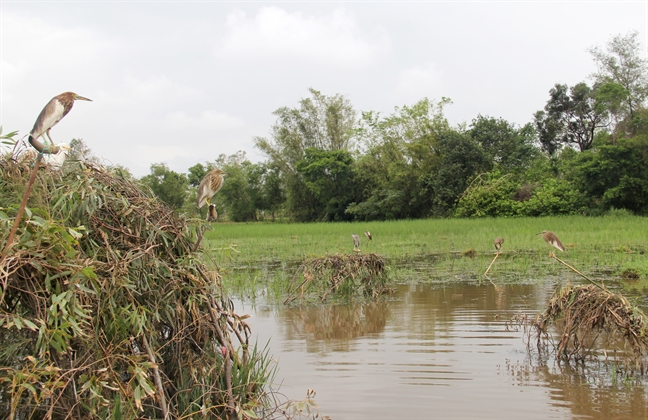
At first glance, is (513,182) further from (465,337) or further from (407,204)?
(465,337)

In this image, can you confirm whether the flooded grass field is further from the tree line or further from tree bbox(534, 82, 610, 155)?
tree bbox(534, 82, 610, 155)

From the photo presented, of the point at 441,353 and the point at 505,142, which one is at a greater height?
the point at 505,142

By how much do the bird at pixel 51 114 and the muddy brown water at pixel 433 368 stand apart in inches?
96.3

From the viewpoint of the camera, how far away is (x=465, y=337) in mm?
5301

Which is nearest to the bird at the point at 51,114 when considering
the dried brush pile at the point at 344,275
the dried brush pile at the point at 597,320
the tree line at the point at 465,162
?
the dried brush pile at the point at 597,320

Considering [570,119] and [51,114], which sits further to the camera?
[570,119]

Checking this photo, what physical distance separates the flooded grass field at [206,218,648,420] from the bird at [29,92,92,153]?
1284 mm

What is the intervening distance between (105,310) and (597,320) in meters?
3.49

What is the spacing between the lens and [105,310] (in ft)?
8.46

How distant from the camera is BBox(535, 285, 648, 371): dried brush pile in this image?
13.3ft

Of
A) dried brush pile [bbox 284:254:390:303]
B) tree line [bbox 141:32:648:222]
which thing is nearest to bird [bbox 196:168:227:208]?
dried brush pile [bbox 284:254:390:303]

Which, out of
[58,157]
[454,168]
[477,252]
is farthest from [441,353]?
[454,168]

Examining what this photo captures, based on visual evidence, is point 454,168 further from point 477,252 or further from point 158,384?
point 158,384

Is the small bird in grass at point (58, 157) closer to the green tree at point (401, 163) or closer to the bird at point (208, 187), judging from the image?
the bird at point (208, 187)
